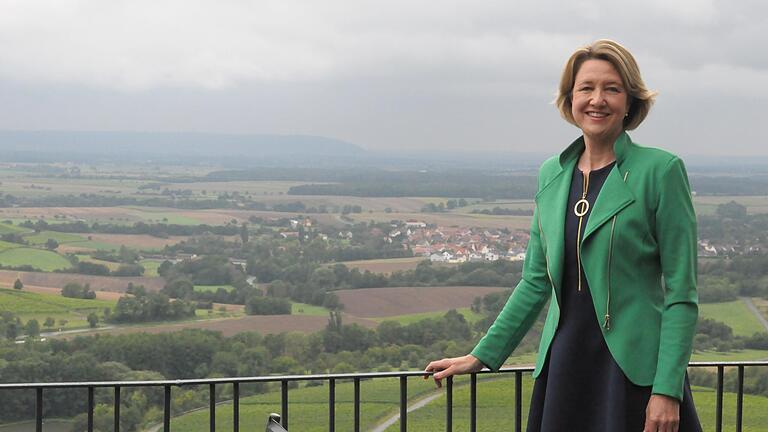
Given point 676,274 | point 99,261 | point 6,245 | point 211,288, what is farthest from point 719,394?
point 6,245

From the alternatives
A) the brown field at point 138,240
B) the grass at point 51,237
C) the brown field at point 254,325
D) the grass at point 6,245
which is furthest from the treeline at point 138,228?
the brown field at point 254,325

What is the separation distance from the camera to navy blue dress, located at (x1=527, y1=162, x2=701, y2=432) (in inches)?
97.8

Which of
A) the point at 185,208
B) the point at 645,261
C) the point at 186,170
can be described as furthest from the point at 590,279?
the point at 186,170

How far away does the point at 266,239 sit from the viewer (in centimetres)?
5638

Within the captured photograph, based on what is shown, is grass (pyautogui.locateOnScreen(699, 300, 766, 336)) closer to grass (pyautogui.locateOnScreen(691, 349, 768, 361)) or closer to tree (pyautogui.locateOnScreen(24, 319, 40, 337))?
grass (pyautogui.locateOnScreen(691, 349, 768, 361))

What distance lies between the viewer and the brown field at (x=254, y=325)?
29.6 metres

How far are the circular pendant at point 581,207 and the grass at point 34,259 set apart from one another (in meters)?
44.5

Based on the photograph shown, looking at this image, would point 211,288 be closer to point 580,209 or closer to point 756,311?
point 756,311

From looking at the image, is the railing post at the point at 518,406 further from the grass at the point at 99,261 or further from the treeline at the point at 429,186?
the treeline at the point at 429,186

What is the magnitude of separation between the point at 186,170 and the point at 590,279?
105433 mm

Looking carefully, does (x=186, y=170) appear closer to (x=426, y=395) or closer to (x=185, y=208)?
(x=185, y=208)

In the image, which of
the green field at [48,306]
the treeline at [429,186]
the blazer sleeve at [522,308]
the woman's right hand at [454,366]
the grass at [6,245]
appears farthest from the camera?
the treeline at [429,186]

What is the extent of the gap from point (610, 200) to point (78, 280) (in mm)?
41831

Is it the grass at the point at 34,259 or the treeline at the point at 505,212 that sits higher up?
the treeline at the point at 505,212
